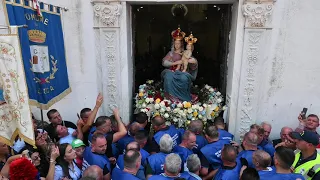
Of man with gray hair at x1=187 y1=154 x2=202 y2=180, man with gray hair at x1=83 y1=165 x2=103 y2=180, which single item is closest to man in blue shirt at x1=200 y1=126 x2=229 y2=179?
man with gray hair at x1=187 y1=154 x2=202 y2=180

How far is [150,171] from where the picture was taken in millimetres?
3496

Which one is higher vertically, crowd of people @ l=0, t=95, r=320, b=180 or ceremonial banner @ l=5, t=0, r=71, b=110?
ceremonial banner @ l=5, t=0, r=71, b=110

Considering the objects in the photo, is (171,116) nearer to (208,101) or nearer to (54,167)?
(208,101)

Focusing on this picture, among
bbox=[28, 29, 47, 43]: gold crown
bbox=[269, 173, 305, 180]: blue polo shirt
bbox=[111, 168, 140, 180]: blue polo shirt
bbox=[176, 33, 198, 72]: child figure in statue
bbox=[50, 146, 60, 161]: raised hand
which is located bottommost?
bbox=[111, 168, 140, 180]: blue polo shirt

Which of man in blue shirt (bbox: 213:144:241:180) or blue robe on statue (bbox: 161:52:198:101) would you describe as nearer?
man in blue shirt (bbox: 213:144:241:180)

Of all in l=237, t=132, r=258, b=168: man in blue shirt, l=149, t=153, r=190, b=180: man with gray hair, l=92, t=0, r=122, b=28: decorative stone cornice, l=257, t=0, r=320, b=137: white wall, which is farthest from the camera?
l=92, t=0, r=122, b=28: decorative stone cornice

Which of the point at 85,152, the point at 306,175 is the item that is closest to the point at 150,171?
the point at 85,152

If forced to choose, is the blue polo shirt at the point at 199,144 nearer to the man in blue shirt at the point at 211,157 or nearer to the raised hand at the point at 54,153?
the man in blue shirt at the point at 211,157

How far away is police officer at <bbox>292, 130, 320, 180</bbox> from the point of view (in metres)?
3.20

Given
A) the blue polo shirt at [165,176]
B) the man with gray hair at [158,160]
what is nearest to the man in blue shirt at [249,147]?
the blue polo shirt at [165,176]

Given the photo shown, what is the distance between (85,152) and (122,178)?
0.81 meters

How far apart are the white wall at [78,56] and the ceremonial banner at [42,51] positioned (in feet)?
1.23

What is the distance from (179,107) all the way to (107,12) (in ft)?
7.83

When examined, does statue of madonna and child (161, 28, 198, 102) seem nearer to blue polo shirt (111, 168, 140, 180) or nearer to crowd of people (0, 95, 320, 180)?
crowd of people (0, 95, 320, 180)
